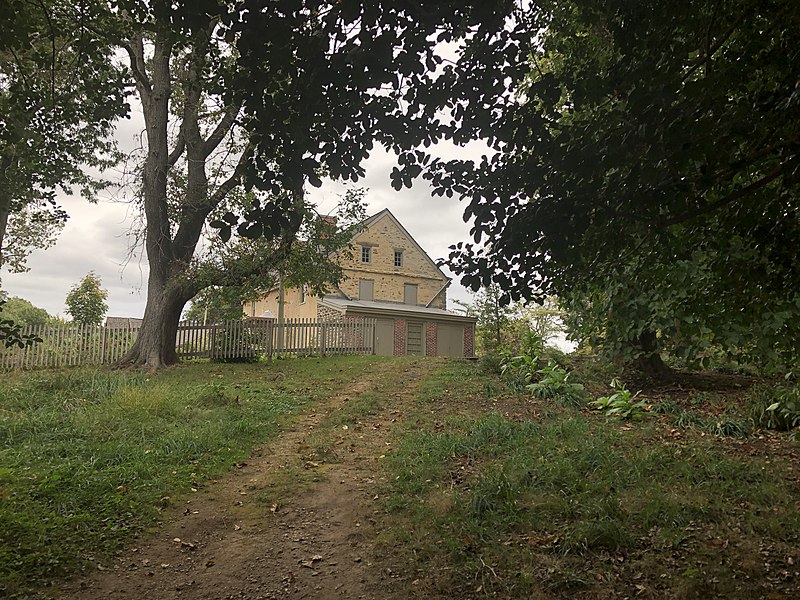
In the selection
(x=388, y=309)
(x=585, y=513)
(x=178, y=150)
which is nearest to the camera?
(x=585, y=513)

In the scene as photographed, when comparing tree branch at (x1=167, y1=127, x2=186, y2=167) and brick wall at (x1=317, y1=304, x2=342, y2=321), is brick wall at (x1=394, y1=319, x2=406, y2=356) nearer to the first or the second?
brick wall at (x1=317, y1=304, x2=342, y2=321)

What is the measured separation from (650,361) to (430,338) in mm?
18819

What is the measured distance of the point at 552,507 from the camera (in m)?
4.50

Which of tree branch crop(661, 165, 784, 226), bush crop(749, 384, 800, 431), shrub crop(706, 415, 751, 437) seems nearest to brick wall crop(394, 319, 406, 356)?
bush crop(749, 384, 800, 431)

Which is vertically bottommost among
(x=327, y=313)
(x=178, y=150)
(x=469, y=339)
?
(x=469, y=339)

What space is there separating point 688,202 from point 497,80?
1666mm

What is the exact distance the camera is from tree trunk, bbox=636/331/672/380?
9969mm

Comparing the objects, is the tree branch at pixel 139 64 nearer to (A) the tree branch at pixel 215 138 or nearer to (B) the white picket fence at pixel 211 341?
(A) the tree branch at pixel 215 138

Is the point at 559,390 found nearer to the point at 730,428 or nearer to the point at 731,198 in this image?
the point at 730,428

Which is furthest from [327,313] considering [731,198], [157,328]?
[731,198]

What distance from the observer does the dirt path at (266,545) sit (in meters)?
3.58

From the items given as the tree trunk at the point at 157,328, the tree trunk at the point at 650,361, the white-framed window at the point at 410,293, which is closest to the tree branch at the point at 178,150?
the tree trunk at the point at 157,328

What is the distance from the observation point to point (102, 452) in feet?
19.3

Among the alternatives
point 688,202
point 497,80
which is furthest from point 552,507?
point 497,80
